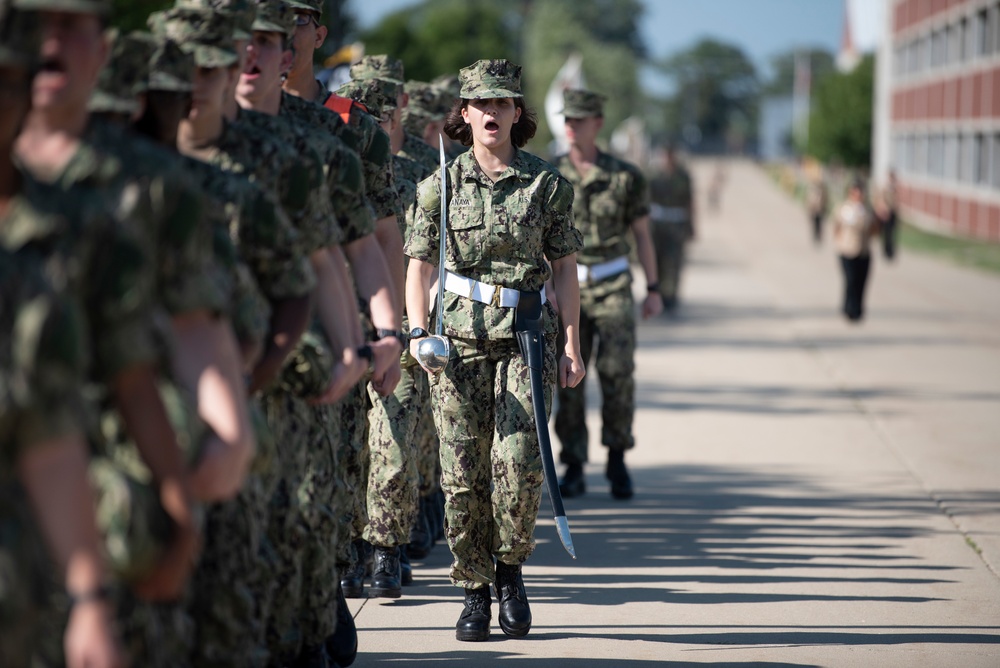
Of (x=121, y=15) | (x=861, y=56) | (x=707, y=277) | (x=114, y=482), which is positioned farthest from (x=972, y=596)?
(x=861, y=56)

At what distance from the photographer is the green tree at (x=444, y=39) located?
215 feet

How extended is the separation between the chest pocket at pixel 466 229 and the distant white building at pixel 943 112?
40386 mm

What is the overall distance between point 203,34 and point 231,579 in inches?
55.8

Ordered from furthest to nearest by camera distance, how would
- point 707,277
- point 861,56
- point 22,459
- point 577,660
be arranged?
point 861,56 < point 707,277 < point 577,660 < point 22,459

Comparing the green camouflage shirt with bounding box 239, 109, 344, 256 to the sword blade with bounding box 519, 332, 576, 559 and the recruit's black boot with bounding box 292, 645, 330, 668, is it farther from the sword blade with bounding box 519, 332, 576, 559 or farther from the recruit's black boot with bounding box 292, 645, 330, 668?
the sword blade with bounding box 519, 332, 576, 559

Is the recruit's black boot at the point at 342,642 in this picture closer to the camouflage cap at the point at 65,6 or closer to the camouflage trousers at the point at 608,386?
the camouflage cap at the point at 65,6

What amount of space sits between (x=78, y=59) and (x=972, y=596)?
5.28 meters

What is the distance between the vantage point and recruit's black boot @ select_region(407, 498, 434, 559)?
25.7 ft

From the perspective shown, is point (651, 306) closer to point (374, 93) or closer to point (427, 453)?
point (427, 453)

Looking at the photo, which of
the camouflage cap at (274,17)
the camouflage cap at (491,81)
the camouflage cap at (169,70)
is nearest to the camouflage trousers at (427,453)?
the camouflage cap at (491,81)

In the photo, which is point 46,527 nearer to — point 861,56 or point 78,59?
point 78,59

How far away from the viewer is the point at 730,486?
33.0 ft

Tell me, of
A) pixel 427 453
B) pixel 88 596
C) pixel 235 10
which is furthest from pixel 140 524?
pixel 427 453

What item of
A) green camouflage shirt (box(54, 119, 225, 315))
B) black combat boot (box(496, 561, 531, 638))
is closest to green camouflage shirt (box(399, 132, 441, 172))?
black combat boot (box(496, 561, 531, 638))
